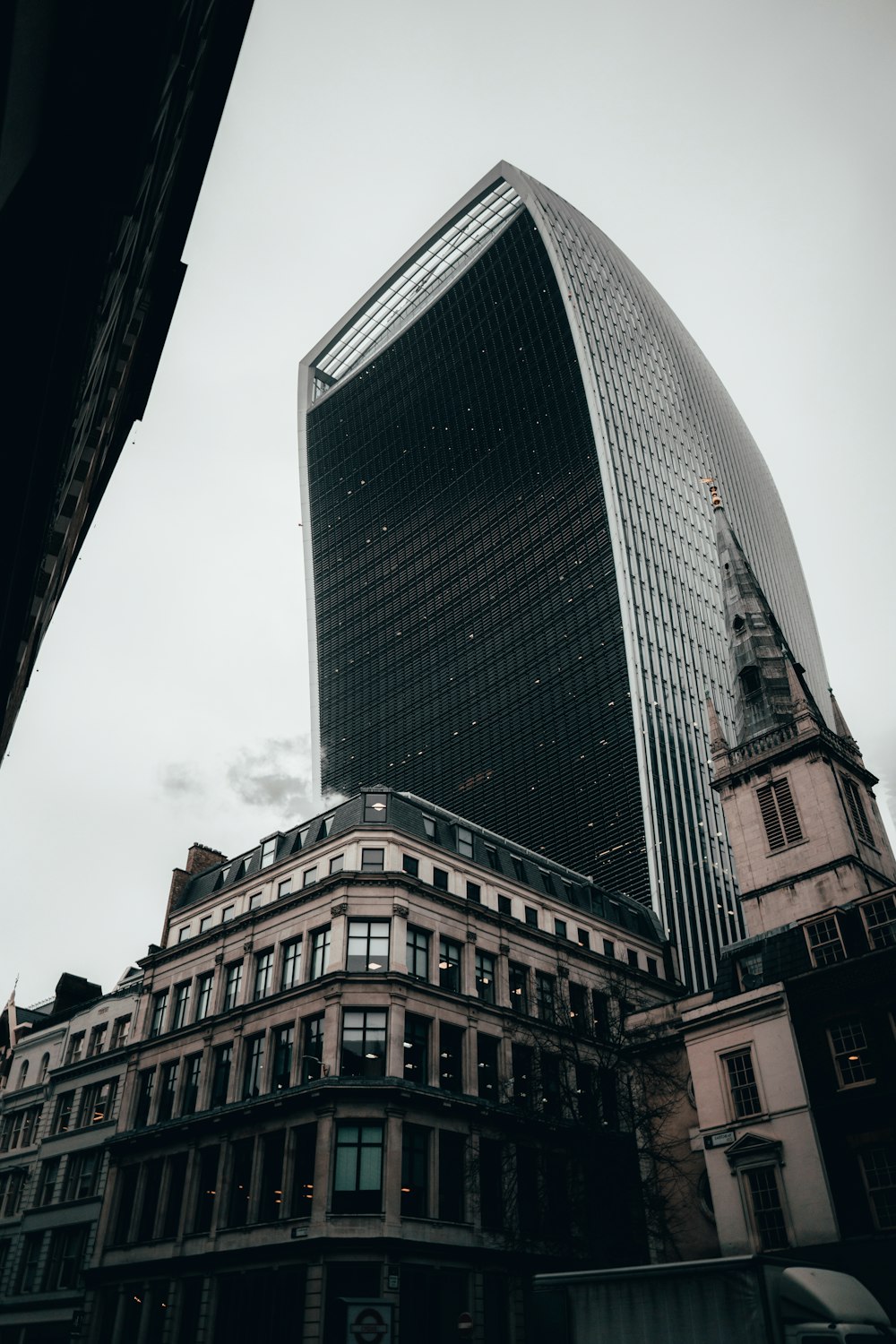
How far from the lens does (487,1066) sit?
45031mm

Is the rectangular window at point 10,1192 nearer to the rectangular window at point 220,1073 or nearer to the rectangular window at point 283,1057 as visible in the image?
the rectangular window at point 220,1073

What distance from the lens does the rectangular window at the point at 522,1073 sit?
4522 centimetres

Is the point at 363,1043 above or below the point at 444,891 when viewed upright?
below

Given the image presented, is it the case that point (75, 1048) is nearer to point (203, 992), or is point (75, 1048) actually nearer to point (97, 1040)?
point (97, 1040)

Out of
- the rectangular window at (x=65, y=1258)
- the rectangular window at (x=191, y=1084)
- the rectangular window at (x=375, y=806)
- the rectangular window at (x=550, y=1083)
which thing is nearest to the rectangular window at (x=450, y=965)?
the rectangular window at (x=550, y=1083)

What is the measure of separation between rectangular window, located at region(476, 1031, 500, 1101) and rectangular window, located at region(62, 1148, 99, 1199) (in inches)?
924

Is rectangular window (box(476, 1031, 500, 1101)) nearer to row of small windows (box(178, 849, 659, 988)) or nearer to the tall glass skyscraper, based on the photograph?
row of small windows (box(178, 849, 659, 988))

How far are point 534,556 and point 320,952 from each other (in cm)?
10923

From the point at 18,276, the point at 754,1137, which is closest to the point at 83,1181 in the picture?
the point at 754,1137

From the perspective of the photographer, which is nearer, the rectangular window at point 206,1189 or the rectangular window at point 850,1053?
the rectangular window at point 850,1053

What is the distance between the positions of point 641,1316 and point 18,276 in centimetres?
2422

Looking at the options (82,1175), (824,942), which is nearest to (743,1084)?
(824,942)

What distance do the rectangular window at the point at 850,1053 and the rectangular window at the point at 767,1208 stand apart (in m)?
4.70

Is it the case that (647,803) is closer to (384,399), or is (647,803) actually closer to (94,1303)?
(94,1303)
